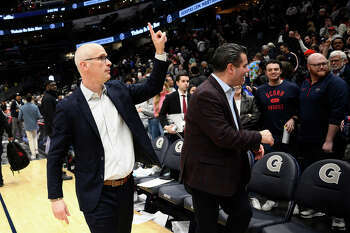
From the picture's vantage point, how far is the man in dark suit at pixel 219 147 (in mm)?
1898

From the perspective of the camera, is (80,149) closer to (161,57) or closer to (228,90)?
(161,57)

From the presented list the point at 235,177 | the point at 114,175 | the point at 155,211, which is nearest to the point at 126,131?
the point at 114,175

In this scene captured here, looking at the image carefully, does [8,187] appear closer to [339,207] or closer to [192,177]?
[192,177]

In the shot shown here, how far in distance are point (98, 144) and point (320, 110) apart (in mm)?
2494

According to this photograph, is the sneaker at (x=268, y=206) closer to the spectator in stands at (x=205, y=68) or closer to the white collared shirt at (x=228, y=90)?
the white collared shirt at (x=228, y=90)

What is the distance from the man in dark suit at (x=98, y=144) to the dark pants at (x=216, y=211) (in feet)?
1.39

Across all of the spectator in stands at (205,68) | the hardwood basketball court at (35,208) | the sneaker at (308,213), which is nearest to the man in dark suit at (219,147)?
the hardwood basketball court at (35,208)

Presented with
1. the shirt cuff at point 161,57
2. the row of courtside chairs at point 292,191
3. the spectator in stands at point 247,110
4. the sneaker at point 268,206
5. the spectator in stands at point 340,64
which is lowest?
the sneaker at point 268,206

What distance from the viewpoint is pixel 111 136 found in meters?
1.97

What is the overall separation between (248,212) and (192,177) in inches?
17.3

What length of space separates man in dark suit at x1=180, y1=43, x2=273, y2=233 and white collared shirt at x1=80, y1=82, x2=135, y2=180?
37 cm

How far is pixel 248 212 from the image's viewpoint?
211cm

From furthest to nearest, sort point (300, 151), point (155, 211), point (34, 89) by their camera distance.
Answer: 1. point (34, 89)
2. point (155, 211)
3. point (300, 151)

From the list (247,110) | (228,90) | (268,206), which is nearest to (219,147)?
(228,90)
